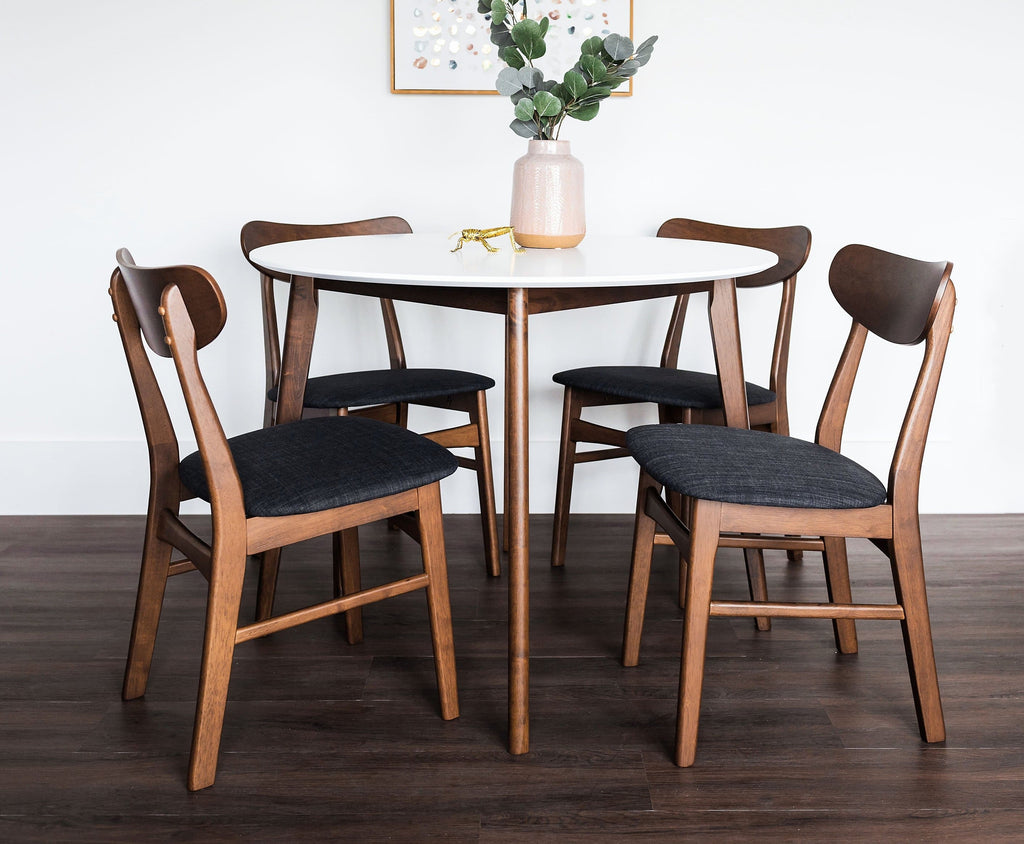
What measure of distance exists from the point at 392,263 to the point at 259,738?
0.90 metres

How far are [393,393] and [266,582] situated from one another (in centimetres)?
55

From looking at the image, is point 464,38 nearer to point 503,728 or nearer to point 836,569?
point 836,569

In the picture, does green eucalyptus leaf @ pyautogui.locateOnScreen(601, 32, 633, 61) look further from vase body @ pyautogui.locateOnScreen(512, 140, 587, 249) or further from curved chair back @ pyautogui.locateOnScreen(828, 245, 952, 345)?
curved chair back @ pyautogui.locateOnScreen(828, 245, 952, 345)

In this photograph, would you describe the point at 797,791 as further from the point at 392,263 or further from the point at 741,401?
the point at 392,263

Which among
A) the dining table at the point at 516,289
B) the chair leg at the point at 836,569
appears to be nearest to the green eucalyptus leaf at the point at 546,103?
the dining table at the point at 516,289

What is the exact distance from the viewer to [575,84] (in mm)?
1888

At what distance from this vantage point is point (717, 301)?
5.86 feet

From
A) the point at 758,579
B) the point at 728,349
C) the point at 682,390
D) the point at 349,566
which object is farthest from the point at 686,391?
the point at 349,566

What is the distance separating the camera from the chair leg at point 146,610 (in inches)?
66.1

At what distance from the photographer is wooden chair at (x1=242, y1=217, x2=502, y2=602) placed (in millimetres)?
2234

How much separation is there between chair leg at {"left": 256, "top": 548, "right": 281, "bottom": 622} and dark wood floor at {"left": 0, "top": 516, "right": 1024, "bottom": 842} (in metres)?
0.08

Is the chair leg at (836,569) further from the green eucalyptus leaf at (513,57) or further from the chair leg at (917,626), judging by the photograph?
the green eucalyptus leaf at (513,57)

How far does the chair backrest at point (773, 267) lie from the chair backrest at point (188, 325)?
1400 millimetres

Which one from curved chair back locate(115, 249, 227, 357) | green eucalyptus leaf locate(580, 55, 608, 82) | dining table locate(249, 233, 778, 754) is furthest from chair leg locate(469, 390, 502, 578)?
curved chair back locate(115, 249, 227, 357)
